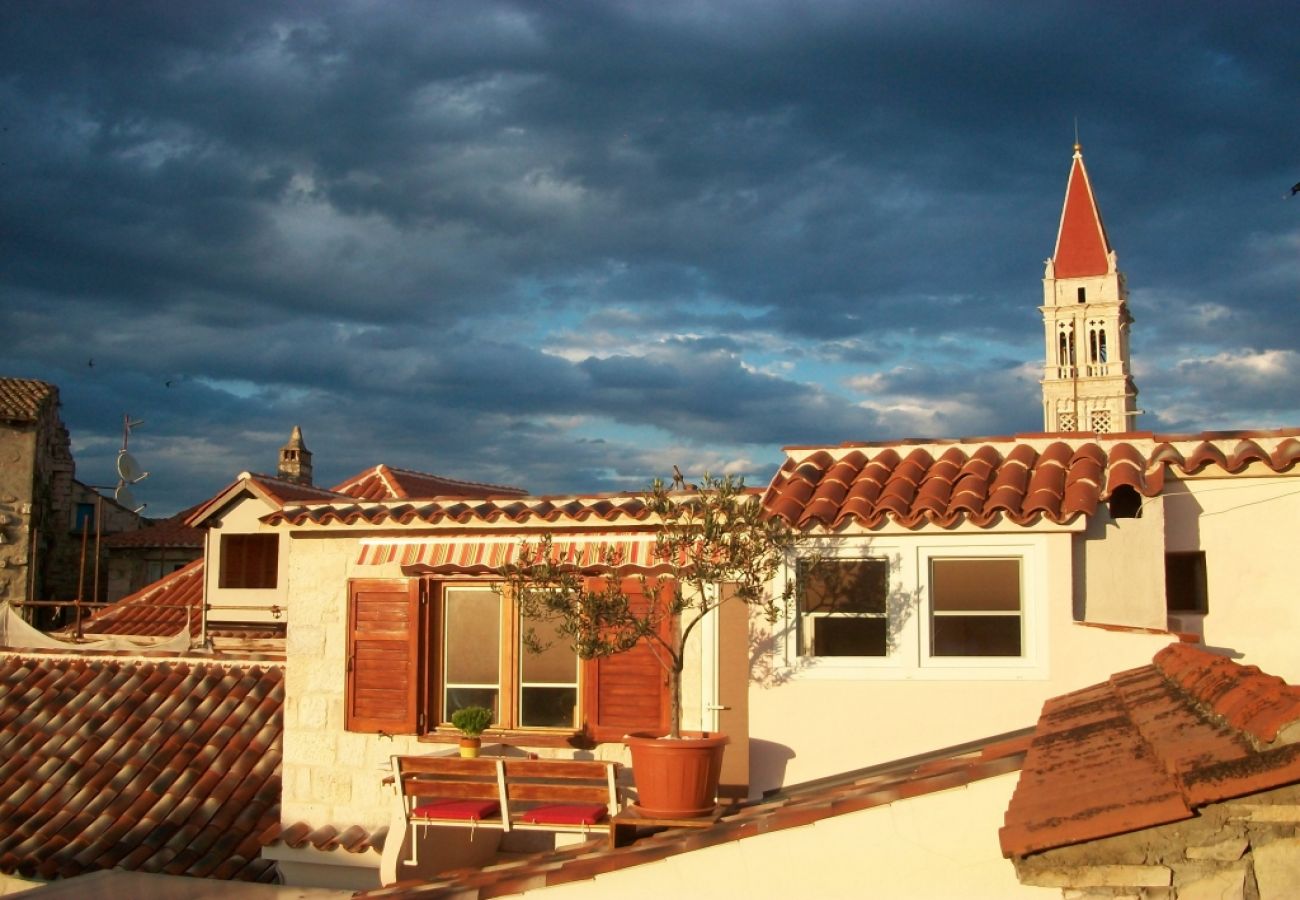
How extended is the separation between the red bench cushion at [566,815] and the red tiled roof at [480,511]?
319 centimetres

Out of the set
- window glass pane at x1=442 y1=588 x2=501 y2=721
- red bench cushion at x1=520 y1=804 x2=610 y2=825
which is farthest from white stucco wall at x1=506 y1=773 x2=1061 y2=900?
window glass pane at x1=442 y1=588 x2=501 y2=721

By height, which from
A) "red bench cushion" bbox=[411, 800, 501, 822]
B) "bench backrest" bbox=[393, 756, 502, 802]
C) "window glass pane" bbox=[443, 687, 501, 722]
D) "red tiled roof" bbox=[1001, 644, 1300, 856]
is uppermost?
"red tiled roof" bbox=[1001, 644, 1300, 856]

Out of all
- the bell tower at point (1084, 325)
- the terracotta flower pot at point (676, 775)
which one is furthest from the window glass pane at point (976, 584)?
the bell tower at point (1084, 325)

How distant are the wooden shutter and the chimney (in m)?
28.9

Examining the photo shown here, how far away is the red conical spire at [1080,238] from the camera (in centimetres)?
12800

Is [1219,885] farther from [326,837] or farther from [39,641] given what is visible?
[39,641]

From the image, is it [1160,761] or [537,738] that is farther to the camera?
[537,738]

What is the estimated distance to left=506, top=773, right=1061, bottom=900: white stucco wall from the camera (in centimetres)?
686

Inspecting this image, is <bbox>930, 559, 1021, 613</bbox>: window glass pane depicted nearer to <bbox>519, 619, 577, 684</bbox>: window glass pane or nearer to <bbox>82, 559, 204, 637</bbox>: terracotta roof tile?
<bbox>519, 619, 577, 684</bbox>: window glass pane

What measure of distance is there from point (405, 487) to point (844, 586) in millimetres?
17353

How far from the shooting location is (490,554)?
46.5 feet

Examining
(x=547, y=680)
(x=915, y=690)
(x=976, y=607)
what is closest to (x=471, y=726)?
(x=547, y=680)

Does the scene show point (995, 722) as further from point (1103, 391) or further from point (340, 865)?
point (1103, 391)

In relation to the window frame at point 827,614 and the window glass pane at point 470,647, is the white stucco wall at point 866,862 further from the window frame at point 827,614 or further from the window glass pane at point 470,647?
the window glass pane at point 470,647
